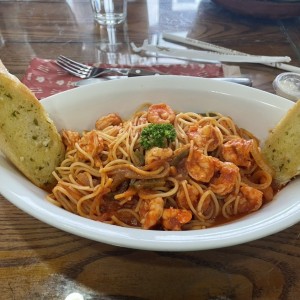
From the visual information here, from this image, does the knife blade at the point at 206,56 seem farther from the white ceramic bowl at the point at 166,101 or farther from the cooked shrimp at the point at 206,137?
the cooked shrimp at the point at 206,137

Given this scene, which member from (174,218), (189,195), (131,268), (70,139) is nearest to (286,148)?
(189,195)

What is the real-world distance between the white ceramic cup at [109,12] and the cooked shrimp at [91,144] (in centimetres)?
158

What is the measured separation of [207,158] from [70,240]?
0.60 metres

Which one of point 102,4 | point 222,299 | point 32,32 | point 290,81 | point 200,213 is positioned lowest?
point 222,299

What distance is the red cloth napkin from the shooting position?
79.7 inches

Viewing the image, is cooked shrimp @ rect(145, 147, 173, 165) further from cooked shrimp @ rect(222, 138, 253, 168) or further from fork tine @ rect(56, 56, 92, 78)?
fork tine @ rect(56, 56, 92, 78)

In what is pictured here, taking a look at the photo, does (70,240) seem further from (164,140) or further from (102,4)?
(102,4)

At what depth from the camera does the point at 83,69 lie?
2.14 metres

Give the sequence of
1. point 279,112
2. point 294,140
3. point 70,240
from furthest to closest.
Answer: point 279,112 < point 294,140 < point 70,240

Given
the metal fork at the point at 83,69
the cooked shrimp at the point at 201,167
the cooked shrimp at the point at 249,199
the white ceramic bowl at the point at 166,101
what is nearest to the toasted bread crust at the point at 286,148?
the white ceramic bowl at the point at 166,101

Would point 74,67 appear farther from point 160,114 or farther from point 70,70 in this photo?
point 160,114

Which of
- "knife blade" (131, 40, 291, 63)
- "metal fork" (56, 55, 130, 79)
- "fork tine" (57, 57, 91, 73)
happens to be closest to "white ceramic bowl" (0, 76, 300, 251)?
"metal fork" (56, 55, 130, 79)

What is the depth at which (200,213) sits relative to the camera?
1.31m

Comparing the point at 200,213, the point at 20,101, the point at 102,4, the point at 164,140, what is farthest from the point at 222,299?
the point at 102,4
